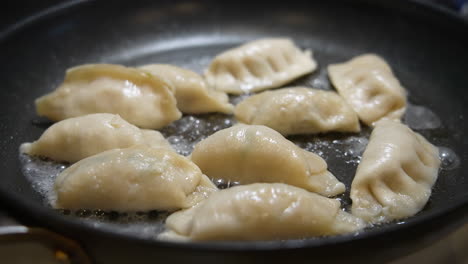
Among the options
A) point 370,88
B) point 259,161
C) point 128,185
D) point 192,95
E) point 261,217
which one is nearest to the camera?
point 261,217

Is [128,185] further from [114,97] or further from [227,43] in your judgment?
[227,43]

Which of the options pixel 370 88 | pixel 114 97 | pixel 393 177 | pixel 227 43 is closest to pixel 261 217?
pixel 393 177

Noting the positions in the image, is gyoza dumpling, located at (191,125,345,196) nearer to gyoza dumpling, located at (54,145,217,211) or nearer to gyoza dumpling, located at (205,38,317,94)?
gyoza dumpling, located at (54,145,217,211)

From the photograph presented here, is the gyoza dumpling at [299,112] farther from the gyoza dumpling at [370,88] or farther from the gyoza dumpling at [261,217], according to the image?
the gyoza dumpling at [261,217]

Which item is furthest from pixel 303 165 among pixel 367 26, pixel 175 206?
pixel 367 26

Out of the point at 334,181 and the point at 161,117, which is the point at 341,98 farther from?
the point at 161,117

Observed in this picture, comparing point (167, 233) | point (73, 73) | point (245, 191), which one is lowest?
point (167, 233)
